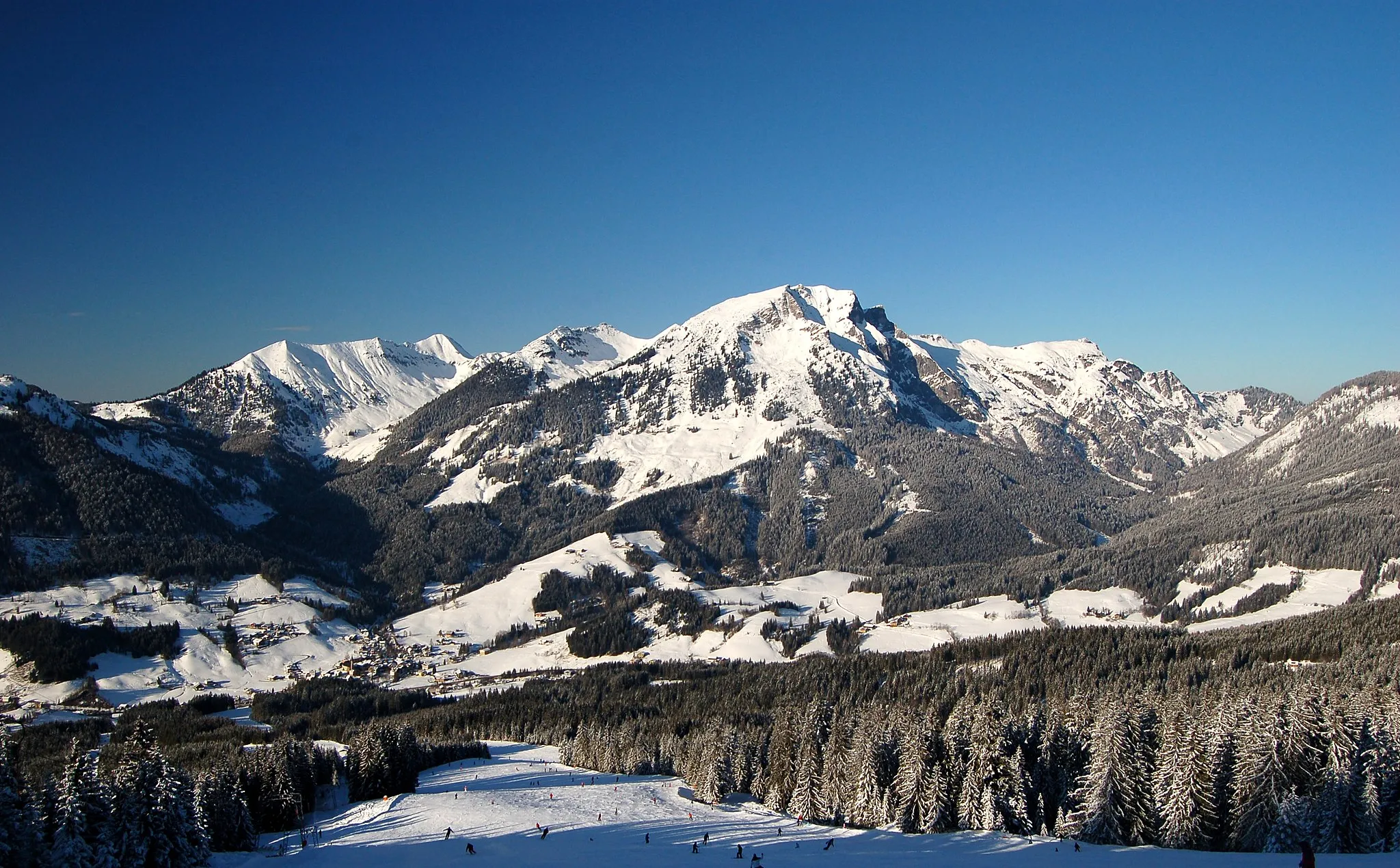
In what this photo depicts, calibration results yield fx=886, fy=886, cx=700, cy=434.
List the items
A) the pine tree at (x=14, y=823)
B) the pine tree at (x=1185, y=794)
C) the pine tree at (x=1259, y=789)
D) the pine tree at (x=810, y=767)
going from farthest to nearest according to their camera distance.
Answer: the pine tree at (x=810, y=767) < the pine tree at (x=1185, y=794) < the pine tree at (x=1259, y=789) < the pine tree at (x=14, y=823)

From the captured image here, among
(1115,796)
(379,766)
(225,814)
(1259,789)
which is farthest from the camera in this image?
(379,766)

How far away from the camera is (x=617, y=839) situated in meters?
81.8

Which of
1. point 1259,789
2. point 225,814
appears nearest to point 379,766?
point 225,814

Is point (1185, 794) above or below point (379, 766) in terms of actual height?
above

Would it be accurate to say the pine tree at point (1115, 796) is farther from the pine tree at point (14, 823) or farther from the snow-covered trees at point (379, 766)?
the snow-covered trees at point (379, 766)

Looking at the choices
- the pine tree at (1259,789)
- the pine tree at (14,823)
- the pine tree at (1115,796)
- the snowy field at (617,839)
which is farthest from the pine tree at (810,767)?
the pine tree at (14,823)

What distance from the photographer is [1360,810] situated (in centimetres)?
6912

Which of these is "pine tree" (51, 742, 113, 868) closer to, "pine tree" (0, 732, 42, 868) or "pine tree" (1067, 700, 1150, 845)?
"pine tree" (0, 732, 42, 868)

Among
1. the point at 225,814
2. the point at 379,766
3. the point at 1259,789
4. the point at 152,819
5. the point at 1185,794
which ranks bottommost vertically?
the point at 379,766

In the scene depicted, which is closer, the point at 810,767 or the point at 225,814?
the point at 225,814

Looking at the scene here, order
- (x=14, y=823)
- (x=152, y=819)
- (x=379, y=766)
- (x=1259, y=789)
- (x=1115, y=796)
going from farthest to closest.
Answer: (x=379, y=766) < (x=1115, y=796) < (x=1259, y=789) < (x=152, y=819) < (x=14, y=823)

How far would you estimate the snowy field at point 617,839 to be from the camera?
6788 centimetres

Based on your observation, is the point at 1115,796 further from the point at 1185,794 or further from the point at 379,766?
the point at 379,766

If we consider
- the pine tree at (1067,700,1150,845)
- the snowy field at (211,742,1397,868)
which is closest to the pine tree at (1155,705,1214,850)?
the pine tree at (1067,700,1150,845)
